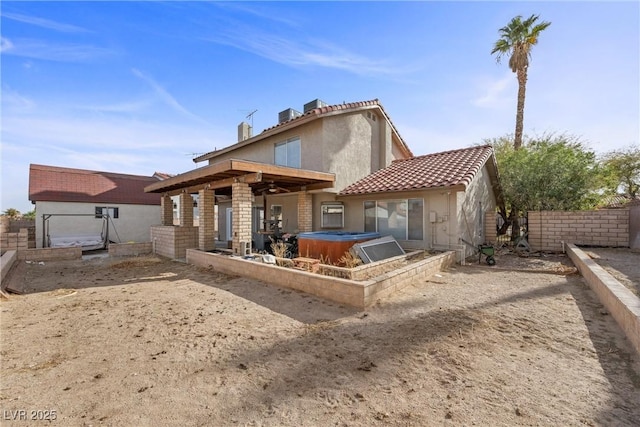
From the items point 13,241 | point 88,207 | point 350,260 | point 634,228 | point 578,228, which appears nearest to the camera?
point 350,260

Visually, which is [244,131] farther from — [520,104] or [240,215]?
[520,104]

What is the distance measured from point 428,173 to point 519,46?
12.6 meters

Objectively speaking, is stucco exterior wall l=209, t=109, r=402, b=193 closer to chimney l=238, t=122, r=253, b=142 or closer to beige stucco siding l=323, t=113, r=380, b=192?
beige stucco siding l=323, t=113, r=380, b=192

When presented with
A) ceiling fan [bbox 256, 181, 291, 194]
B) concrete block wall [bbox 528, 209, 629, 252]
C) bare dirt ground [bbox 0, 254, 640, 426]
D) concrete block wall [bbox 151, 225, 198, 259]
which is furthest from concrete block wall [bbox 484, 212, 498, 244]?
concrete block wall [bbox 151, 225, 198, 259]

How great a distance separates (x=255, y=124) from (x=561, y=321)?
17.9 meters

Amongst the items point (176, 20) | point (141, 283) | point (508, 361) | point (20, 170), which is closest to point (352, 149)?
point (176, 20)

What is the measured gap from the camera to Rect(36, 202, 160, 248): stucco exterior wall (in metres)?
16.6

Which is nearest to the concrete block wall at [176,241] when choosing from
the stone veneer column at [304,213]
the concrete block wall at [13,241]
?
the stone veneer column at [304,213]

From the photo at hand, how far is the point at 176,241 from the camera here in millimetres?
11844

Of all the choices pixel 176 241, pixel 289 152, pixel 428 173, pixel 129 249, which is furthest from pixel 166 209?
pixel 428 173

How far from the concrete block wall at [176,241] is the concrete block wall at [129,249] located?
1356 mm

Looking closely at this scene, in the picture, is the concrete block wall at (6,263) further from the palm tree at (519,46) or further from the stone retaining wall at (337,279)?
the palm tree at (519,46)

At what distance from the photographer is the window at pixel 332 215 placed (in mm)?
12812

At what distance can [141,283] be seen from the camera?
7.78 m
